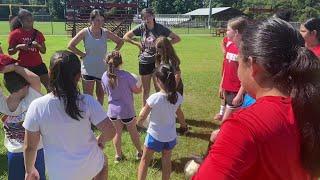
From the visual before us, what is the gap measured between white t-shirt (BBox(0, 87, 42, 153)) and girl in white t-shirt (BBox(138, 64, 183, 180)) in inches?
55.2

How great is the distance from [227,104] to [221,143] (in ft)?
16.3

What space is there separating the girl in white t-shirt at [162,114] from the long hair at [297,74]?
3221mm

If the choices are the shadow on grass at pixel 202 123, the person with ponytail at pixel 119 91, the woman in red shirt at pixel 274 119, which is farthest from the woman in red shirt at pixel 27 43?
the woman in red shirt at pixel 274 119

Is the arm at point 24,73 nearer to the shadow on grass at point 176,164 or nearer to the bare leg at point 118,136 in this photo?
the bare leg at point 118,136

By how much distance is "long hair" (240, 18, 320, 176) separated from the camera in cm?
149

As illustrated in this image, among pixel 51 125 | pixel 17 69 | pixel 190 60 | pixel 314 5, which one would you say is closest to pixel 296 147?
pixel 51 125

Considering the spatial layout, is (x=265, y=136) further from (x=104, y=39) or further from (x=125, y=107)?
(x=104, y=39)

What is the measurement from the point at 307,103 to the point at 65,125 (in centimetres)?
216

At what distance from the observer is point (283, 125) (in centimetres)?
146

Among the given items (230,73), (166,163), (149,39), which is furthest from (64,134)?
(149,39)

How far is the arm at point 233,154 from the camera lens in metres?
1.39

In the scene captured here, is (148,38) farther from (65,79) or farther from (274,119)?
(274,119)

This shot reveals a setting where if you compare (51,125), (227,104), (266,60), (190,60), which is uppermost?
(266,60)

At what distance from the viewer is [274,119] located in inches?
57.2
